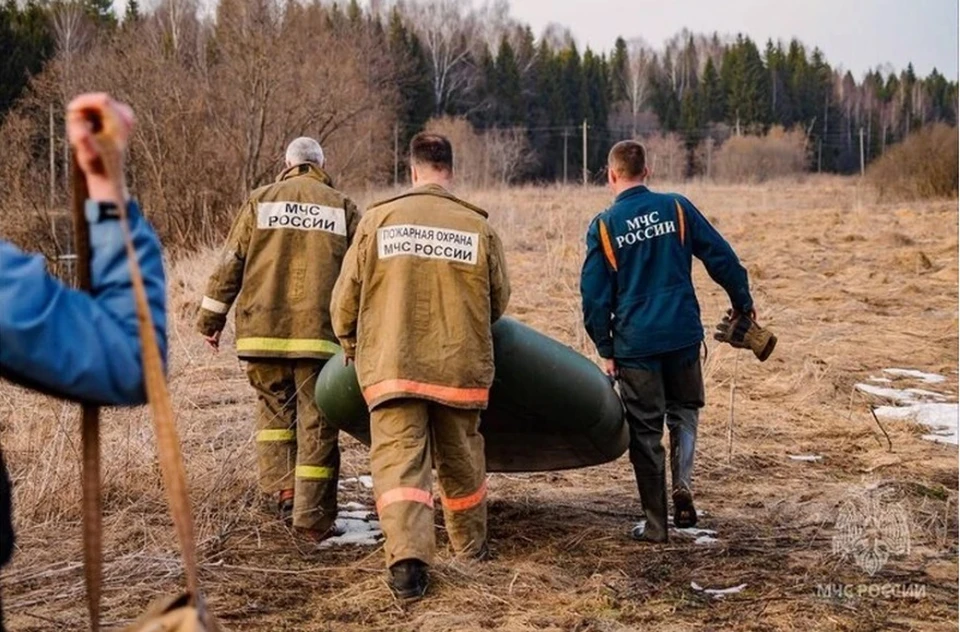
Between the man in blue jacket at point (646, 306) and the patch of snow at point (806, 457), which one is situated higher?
the man in blue jacket at point (646, 306)

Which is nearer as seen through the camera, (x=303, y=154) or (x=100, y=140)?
(x=100, y=140)

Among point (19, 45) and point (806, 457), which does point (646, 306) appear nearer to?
point (806, 457)

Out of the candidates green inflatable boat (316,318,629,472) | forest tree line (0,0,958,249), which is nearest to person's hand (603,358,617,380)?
green inflatable boat (316,318,629,472)

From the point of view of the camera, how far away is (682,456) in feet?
18.4

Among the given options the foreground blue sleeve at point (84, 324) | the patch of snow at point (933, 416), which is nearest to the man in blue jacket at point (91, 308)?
the foreground blue sleeve at point (84, 324)

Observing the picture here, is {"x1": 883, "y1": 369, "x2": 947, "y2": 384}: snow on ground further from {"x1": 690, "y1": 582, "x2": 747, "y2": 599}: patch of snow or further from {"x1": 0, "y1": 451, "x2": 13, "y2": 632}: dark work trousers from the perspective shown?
{"x1": 0, "y1": 451, "x2": 13, "y2": 632}: dark work trousers

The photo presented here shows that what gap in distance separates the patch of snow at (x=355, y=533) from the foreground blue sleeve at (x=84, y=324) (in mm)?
3622

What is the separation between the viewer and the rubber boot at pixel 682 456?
221 inches

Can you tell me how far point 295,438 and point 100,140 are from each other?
13.5 feet

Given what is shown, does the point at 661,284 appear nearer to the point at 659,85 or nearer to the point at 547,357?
the point at 547,357

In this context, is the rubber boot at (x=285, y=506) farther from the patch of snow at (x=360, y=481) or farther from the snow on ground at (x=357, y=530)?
the patch of snow at (x=360, y=481)

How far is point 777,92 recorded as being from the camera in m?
87.9

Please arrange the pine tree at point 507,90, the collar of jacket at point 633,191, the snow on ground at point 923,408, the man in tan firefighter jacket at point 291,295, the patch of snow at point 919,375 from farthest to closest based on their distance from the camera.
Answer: the pine tree at point 507,90 → the patch of snow at point 919,375 → the snow on ground at point 923,408 → the man in tan firefighter jacket at point 291,295 → the collar of jacket at point 633,191

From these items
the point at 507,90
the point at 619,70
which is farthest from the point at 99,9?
the point at 619,70
